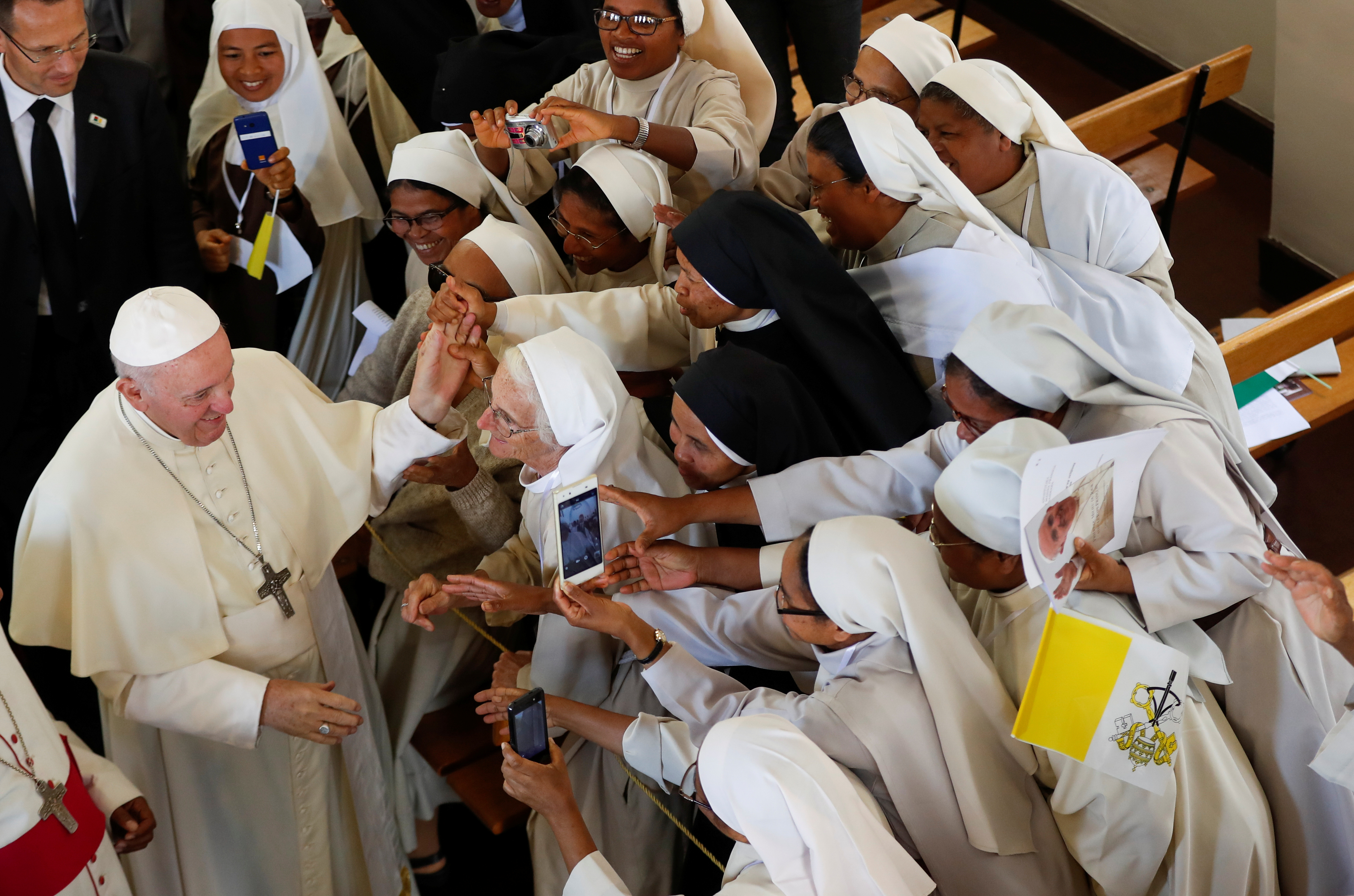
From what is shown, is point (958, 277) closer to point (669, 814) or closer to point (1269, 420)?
point (669, 814)

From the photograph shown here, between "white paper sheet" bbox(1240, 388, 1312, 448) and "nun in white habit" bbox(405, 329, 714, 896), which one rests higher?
"nun in white habit" bbox(405, 329, 714, 896)

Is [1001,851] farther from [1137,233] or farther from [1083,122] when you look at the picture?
[1083,122]

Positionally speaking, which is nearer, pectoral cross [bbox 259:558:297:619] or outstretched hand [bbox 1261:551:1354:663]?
outstretched hand [bbox 1261:551:1354:663]

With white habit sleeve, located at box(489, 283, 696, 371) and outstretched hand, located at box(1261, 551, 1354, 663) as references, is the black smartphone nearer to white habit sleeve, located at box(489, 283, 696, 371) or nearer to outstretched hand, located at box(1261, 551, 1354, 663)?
white habit sleeve, located at box(489, 283, 696, 371)

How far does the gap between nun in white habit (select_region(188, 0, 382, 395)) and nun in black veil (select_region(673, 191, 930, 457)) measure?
2.08 metres

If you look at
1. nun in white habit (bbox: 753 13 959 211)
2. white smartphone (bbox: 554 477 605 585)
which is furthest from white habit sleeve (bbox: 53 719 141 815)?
nun in white habit (bbox: 753 13 959 211)

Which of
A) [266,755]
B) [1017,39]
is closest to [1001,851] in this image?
[266,755]

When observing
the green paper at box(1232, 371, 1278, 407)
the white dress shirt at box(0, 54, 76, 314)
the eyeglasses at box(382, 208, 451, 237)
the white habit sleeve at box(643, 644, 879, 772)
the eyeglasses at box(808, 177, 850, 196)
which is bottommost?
the green paper at box(1232, 371, 1278, 407)

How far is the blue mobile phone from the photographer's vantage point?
4289 mm

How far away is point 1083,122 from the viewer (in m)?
5.03

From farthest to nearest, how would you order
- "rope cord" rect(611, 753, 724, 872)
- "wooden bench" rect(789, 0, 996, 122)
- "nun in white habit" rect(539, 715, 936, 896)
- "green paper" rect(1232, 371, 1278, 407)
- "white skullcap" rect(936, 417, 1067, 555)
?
"wooden bench" rect(789, 0, 996, 122) → "green paper" rect(1232, 371, 1278, 407) → "rope cord" rect(611, 753, 724, 872) → "white skullcap" rect(936, 417, 1067, 555) → "nun in white habit" rect(539, 715, 936, 896)

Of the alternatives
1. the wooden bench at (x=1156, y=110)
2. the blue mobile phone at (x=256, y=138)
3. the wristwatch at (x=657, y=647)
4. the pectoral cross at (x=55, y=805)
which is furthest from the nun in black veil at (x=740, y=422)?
the wooden bench at (x=1156, y=110)

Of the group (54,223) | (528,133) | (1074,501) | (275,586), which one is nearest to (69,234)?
(54,223)

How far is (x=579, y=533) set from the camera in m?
2.60
